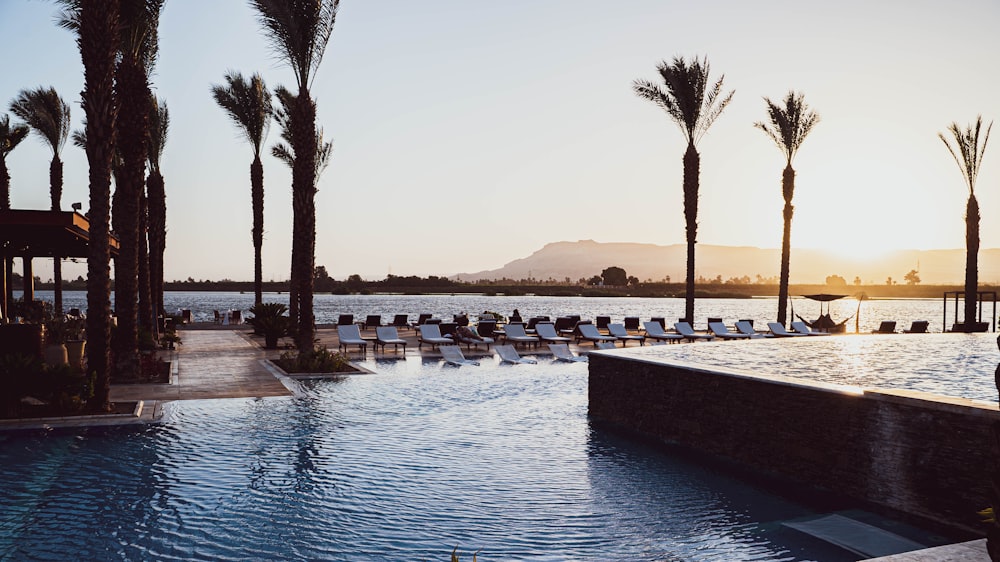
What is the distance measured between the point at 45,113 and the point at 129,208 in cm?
2541

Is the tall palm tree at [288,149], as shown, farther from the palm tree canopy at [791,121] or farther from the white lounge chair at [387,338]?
the palm tree canopy at [791,121]

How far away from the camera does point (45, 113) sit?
1405 inches

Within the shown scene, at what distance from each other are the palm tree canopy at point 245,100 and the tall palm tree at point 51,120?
1215cm

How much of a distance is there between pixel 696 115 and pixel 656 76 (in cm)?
214

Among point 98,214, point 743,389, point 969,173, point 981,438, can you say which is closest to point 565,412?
point 743,389

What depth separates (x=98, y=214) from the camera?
11.7 m

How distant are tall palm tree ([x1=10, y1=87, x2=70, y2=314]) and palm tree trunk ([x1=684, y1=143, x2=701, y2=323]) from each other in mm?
28509

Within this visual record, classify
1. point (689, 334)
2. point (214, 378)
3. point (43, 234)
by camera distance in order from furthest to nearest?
point (689, 334) < point (43, 234) < point (214, 378)

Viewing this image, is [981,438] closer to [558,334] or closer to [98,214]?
[98,214]

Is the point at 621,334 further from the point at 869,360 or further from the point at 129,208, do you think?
the point at 129,208

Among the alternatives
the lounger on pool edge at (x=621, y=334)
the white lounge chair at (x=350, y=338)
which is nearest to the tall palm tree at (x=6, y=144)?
the white lounge chair at (x=350, y=338)

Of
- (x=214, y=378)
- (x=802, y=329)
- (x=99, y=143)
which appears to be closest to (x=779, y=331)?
(x=802, y=329)

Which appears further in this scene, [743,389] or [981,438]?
[743,389]

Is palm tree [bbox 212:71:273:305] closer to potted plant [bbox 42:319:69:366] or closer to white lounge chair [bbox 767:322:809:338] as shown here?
potted plant [bbox 42:319:69:366]
